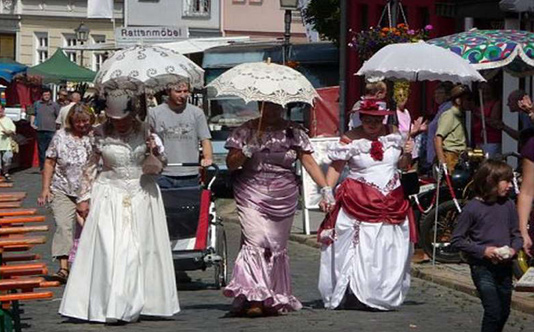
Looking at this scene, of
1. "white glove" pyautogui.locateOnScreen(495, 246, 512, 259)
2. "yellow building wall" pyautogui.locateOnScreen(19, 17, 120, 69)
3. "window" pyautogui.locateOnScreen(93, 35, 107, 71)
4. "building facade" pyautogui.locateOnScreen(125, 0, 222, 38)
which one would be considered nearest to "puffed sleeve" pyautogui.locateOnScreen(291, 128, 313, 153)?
"white glove" pyautogui.locateOnScreen(495, 246, 512, 259)

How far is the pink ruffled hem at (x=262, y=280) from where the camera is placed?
1241cm

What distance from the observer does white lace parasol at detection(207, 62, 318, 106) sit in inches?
496

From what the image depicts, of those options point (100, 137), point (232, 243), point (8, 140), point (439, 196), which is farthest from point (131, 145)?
point (8, 140)

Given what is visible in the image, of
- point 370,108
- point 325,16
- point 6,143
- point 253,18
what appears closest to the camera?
point 370,108

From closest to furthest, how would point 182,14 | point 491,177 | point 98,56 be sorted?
point 491,177
point 98,56
point 182,14

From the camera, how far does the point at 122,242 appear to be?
39.7ft

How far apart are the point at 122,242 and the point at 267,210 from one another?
4.02 ft

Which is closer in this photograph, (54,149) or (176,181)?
(176,181)

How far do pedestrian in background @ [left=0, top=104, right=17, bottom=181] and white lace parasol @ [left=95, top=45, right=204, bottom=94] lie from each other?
20503 mm

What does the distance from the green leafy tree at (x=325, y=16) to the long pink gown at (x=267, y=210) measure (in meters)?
22.0

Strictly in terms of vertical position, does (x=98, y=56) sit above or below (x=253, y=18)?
below

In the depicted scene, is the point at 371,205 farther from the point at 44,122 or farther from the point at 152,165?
the point at 44,122

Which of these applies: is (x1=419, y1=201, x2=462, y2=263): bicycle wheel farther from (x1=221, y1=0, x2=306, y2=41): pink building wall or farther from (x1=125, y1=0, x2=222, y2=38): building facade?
(x1=221, y1=0, x2=306, y2=41): pink building wall

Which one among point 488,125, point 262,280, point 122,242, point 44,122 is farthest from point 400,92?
point 44,122
